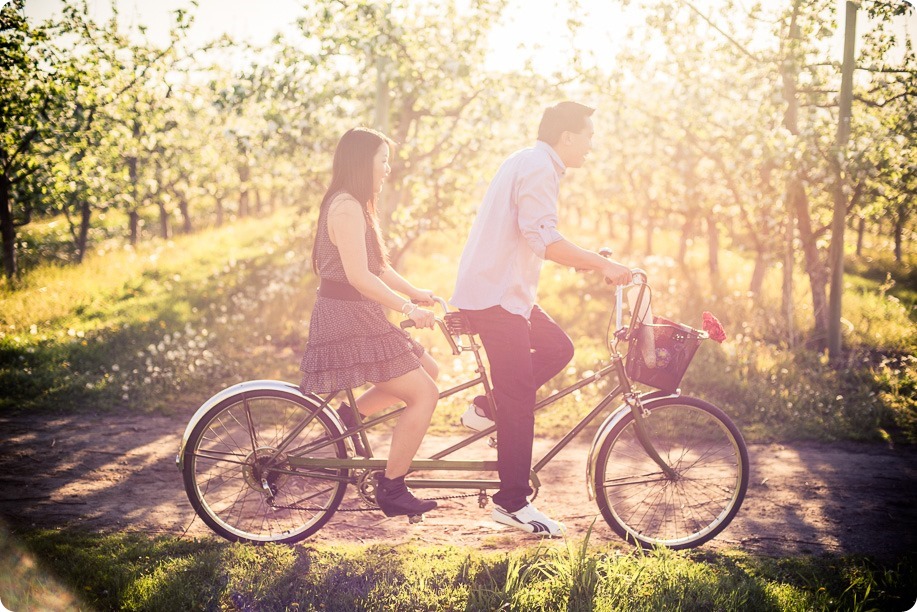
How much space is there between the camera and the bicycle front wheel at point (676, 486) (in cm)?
386

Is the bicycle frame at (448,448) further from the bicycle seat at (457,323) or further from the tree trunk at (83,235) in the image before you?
the tree trunk at (83,235)

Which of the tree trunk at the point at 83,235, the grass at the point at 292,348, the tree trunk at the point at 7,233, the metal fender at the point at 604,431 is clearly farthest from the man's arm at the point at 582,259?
the tree trunk at the point at 83,235

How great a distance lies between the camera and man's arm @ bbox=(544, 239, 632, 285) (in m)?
3.42

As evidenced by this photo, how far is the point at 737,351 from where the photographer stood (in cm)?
778

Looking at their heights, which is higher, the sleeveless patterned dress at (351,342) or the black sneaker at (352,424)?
the sleeveless patterned dress at (351,342)

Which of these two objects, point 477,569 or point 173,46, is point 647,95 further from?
point 477,569

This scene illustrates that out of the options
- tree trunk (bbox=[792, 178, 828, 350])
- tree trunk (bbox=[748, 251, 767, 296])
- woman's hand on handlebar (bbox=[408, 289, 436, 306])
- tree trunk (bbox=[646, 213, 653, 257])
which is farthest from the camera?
tree trunk (bbox=[646, 213, 653, 257])

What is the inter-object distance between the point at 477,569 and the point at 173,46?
8082 millimetres

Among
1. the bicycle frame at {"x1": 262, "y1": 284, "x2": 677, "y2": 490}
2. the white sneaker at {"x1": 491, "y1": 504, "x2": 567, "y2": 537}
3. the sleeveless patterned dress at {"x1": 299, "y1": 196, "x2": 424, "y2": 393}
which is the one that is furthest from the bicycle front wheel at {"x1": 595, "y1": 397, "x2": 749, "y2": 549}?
the sleeveless patterned dress at {"x1": 299, "y1": 196, "x2": 424, "y2": 393}

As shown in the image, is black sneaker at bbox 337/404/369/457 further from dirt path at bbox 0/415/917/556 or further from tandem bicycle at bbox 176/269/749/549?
dirt path at bbox 0/415/917/556

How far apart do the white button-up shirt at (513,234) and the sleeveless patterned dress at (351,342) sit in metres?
0.43

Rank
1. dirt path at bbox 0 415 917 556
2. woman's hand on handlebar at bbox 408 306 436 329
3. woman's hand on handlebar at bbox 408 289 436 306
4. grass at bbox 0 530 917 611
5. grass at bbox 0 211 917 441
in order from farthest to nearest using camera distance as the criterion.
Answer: grass at bbox 0 211 917 441 → dirt path at bbox 0 415 917 556 → woman's hand on handlebar at bbox 408 289 436 306 → woman's hand on handlebar at bbox 408 306 436 329 → grass at bbox 0 530 917 611

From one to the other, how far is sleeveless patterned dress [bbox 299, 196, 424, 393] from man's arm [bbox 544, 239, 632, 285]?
3.01 ft

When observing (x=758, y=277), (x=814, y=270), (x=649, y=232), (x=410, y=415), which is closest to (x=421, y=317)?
(x=410, y=415)
